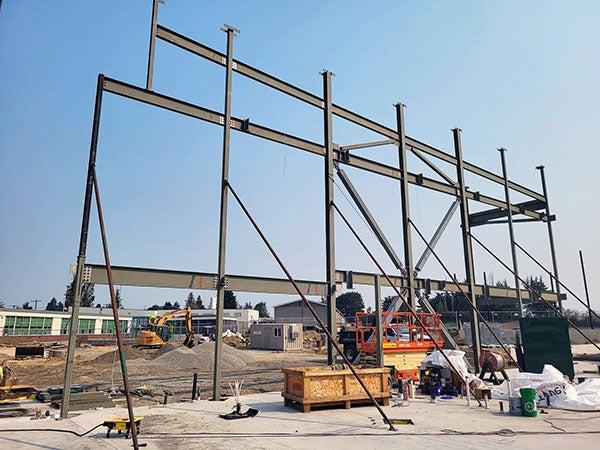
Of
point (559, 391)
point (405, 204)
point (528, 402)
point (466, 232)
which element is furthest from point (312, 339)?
point (528, 402)

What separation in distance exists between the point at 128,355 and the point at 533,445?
24841 mm

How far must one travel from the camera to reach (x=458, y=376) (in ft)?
39.5

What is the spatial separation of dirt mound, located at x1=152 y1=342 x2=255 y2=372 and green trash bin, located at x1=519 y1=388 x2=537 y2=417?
15.7 metres

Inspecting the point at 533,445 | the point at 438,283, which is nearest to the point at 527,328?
the point at 438,283

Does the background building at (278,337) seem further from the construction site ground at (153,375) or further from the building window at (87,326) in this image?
the building window at (87,326)

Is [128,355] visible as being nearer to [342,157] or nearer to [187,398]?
[187,398]

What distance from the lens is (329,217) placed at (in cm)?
1392

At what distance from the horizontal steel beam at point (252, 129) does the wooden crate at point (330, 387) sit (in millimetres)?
6987

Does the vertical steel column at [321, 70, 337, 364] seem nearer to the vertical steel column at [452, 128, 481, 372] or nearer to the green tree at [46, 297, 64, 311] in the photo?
the vertical steel column at [452, 128, 481, 372]

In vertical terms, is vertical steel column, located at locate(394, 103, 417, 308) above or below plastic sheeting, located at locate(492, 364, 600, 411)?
above

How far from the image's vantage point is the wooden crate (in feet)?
32.1

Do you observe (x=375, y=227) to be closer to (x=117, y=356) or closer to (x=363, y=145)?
(x=363, y=145)

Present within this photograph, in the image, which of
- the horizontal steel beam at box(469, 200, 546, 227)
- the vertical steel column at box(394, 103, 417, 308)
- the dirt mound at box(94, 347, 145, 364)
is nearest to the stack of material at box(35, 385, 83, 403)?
the vertical steel column at box(394, 103, 417, 308)

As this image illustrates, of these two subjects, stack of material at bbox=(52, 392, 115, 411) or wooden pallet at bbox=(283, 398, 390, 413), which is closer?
wooden pallet at bbox=(283, 398, 390, 413)
